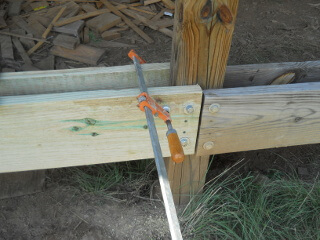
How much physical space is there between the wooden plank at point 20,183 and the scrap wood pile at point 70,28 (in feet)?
6.24

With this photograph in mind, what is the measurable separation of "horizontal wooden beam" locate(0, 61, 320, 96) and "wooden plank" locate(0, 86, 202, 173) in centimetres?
18

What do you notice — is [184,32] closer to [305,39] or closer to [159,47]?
[159,47]

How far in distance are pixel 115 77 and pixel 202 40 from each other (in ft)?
1.57

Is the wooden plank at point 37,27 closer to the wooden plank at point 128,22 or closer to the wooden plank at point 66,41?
the wooden plank at point 66,41

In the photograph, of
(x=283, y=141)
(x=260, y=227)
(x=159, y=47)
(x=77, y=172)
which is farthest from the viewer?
(x=159, y=47)

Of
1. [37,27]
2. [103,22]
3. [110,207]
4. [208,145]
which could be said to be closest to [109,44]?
[103,22]

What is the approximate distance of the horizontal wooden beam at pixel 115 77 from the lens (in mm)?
1589

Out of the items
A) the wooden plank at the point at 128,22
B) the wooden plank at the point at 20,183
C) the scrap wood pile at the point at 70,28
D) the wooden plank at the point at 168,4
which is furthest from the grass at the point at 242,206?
the wooden plank at the point at 168,4

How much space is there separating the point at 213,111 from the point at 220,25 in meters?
0.39

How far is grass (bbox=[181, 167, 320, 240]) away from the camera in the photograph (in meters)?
2.04

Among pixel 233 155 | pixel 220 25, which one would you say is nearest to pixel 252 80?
pixel 220 25

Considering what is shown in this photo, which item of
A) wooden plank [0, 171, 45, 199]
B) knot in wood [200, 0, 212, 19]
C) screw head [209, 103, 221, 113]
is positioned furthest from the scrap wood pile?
knot in wood [200, 0, 212, 19]

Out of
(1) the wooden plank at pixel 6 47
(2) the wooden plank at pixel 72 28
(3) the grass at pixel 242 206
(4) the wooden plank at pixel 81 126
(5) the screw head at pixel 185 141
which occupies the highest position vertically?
(4) the wooden plank at pixel 81 126

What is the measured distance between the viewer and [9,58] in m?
4.18
